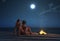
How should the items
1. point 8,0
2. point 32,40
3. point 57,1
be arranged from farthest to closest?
point 8,0 < point 57,1 < point 32,40

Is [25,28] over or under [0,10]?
under

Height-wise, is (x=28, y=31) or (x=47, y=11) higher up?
(x=47, y=11)

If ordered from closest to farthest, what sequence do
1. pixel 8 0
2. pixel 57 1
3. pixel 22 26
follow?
1. pixel 22 26
2. pixel 57 1
3. pixel 8 0

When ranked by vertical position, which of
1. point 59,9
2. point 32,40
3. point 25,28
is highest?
point 59,9

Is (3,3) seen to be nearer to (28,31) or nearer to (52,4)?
(52,4)

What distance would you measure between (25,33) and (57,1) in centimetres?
983

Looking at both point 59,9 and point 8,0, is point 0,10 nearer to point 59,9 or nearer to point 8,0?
point 8,0

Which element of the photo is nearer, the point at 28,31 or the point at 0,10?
the point at 28,31

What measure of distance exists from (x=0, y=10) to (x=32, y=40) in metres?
13.6

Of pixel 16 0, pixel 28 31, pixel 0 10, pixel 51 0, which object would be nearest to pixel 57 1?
pixel 51 0

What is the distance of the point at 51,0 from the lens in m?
19.8

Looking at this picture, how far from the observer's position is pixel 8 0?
20.2 metres

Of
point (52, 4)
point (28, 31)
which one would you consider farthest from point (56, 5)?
point (28, 31)

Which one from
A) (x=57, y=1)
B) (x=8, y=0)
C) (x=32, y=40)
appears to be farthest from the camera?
(x=8, y=0)
